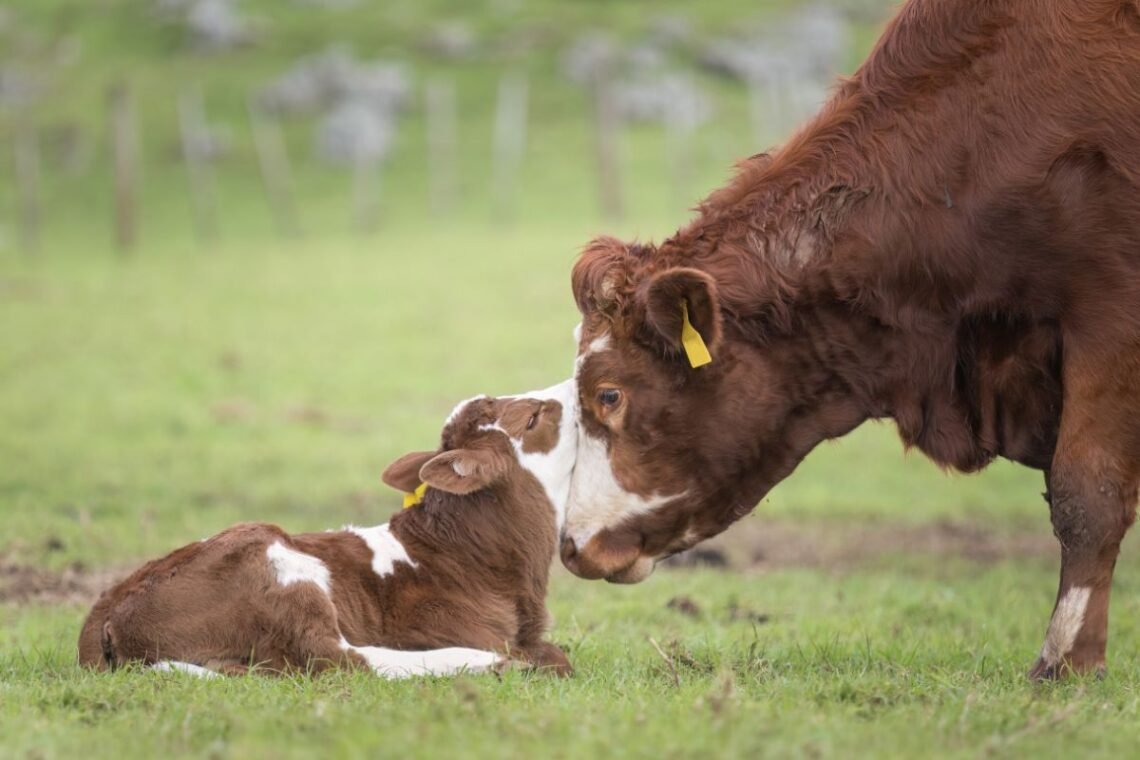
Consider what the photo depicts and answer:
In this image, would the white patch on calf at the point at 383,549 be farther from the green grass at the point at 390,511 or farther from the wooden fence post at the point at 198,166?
the wooden fence post at the point at 198,166

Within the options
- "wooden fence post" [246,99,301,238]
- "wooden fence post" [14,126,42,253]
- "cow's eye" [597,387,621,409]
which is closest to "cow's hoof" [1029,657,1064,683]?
"cow's eye" [597,387,621,409]

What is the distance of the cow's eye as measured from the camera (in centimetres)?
654

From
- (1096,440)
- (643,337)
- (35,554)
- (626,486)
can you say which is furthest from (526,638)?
(35,554)

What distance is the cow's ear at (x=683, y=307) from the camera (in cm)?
619

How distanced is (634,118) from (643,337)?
43.9 meters

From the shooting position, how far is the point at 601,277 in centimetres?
661

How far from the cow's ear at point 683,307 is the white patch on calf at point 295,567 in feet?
5.76

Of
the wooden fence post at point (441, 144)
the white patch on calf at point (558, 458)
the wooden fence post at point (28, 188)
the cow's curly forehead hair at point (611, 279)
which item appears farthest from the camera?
the wooden fence post at point (441, 144)

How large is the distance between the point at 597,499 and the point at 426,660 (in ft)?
3.25

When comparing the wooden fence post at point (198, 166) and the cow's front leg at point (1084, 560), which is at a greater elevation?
the wooden fence post at point (198, 166)

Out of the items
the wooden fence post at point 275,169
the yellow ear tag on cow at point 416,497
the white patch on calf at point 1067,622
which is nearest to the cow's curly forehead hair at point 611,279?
the yellow ear tag on cow at point 416,497

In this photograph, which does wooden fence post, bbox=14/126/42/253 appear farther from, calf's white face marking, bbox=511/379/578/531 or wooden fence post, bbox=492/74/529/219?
calf's white face marking, bbox=511/379/578/531

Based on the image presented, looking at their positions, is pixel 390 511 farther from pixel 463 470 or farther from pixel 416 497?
pixel 463 470

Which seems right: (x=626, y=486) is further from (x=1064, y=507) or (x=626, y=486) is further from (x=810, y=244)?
(x=1064, y=507)
